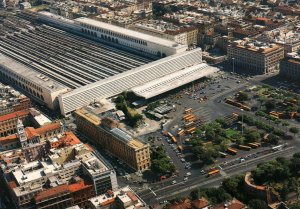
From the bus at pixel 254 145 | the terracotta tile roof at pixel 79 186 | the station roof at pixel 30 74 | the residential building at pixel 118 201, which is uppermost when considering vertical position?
the station roof at pixel 30 74

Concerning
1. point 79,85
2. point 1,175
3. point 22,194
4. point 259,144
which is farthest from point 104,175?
point 79,85

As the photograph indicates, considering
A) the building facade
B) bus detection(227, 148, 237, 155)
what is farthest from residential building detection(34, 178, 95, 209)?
the building facade

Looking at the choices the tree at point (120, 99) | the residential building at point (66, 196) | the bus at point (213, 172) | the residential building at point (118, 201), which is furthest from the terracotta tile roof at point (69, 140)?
the bus at point (213, 172)

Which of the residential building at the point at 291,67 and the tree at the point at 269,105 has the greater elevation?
the residential building at the point at 291,67

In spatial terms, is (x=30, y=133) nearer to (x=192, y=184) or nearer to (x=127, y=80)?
(x=192, y=184)

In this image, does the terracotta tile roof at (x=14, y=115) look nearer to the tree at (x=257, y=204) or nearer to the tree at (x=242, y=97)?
the tree at (x=242, y=97)

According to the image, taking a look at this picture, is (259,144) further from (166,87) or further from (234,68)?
(234,68)
